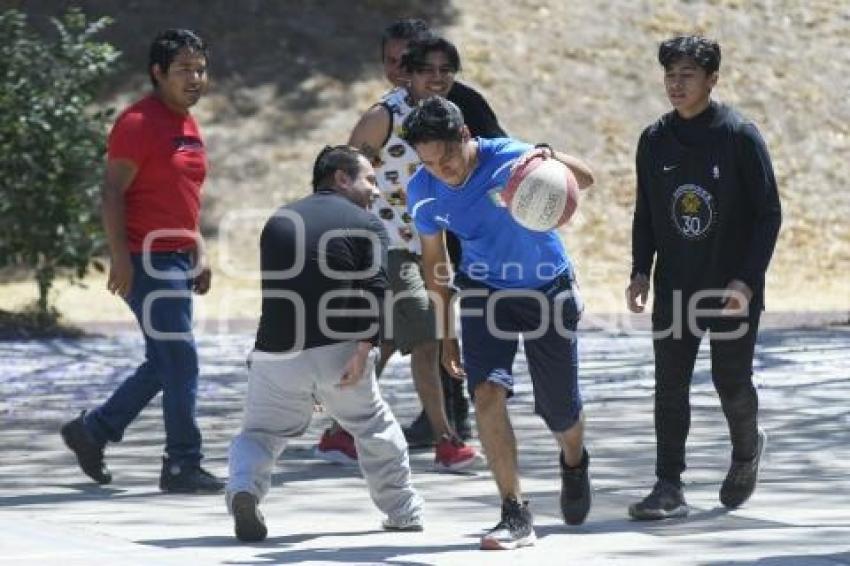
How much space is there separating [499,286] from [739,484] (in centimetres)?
133

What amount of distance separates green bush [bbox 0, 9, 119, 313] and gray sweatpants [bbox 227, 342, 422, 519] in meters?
8.83

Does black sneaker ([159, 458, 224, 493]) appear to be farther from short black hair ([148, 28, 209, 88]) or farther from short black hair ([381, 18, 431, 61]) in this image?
short black hair ([381, 18, 431, 61])

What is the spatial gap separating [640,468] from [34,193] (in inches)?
324

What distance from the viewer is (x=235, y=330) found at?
55.9ft

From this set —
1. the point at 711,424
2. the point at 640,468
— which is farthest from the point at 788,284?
the point at 640,468

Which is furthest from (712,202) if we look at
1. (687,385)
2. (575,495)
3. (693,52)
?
(575,495)

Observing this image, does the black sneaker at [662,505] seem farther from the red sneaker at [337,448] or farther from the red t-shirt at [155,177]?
the red t-shirt at [155,177]

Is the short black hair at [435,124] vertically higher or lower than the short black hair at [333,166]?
higher

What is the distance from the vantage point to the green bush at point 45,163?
17.1m

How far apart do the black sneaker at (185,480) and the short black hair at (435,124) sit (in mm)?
2243

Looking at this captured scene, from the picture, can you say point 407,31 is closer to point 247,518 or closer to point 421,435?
point 421,435

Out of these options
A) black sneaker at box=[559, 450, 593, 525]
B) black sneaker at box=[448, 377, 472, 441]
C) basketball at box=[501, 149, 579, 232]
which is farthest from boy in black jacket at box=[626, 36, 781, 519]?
black sneaker at box=[448, 377, 472, 441]

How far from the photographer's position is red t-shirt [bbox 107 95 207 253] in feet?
31.6

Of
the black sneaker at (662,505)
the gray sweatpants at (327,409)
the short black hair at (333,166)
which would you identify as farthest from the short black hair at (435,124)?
the black sneaker at (662,505)
